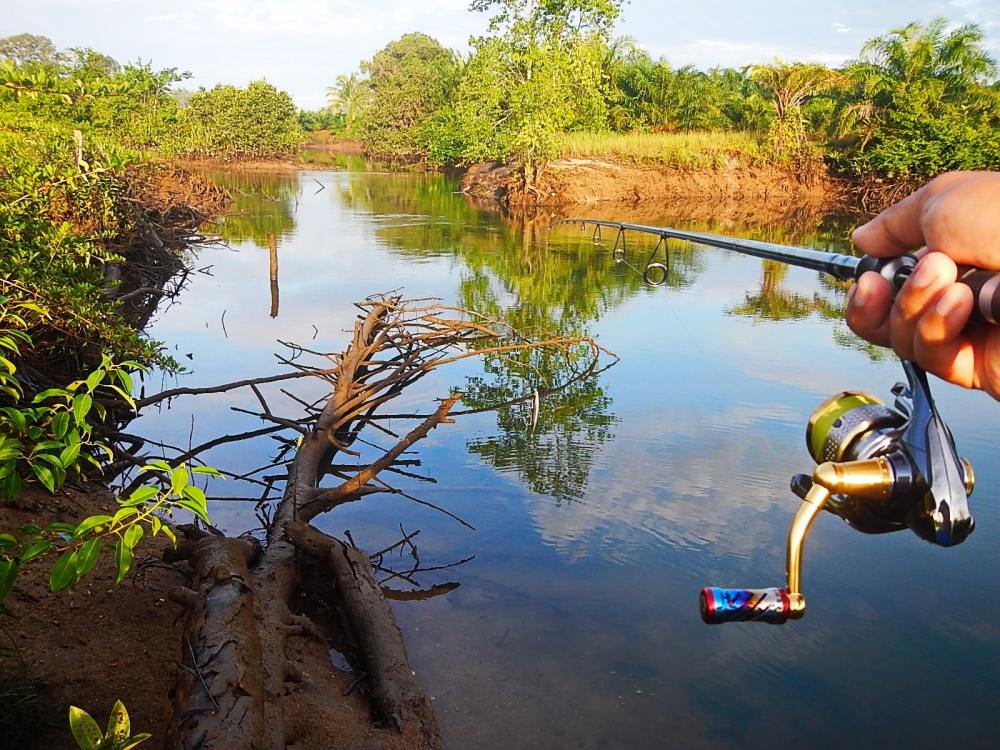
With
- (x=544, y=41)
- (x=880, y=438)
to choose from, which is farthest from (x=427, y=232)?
(x=880, y=438)

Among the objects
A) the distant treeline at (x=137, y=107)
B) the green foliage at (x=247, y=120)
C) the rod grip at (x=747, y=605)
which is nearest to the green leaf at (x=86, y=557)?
the rod grip at (x=747, y=605)

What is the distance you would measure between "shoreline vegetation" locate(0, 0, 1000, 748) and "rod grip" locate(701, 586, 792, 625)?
1.11m

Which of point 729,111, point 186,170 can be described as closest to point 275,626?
point 186,170

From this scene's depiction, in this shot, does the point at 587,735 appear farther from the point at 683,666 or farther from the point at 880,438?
the point at 880,438

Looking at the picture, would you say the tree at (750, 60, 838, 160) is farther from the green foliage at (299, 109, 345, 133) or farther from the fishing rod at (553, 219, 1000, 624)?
the green foliage at (299, 109, 345, 133)

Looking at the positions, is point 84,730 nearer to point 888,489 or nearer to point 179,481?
point 179,481

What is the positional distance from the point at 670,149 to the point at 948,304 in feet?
95.3

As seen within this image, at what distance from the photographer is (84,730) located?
163cm

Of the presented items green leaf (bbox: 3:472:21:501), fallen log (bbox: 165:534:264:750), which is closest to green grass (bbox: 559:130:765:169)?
fallen log (bbox: 165:534:264:750)

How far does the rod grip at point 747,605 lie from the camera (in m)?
1.26

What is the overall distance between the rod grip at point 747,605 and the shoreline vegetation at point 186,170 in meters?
1.11

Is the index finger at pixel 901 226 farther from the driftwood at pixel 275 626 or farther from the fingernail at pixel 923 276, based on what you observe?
the driftwood at pixel 275 626

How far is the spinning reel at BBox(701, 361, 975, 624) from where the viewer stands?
4.14ft

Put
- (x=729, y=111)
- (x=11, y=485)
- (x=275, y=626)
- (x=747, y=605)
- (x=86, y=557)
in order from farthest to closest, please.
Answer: (x=729, y=111)
(x=275, y=626)
(x=11, y=485)
(x=86, y=557)
(x=747, y=605)
